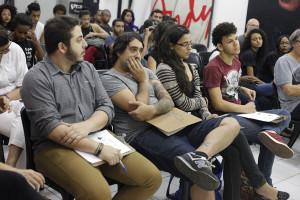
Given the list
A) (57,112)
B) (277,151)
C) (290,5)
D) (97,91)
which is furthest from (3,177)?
(290,5)

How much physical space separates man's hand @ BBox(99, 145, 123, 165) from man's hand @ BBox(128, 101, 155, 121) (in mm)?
331

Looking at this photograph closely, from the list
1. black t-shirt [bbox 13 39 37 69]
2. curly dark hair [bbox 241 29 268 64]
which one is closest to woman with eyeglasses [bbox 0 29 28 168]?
black t-shirt [bbox 13 39 37 69]

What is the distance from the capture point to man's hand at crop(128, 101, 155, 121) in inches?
77.7

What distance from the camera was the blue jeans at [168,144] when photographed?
1909 mm

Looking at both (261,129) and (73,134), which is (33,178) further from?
(261,129)

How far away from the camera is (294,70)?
10.8 ft

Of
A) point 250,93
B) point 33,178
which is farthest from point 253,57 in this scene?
point 33,178

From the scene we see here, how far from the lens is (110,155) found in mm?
1659

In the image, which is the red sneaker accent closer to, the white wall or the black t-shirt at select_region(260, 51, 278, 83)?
the black t-shirt at select_region(260, 51, 278, 83)

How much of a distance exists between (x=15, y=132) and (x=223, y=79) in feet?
5.00

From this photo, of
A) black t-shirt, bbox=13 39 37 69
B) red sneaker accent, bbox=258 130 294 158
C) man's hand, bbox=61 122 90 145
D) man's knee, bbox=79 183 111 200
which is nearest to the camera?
man's knee, bbox=79 183 111 200

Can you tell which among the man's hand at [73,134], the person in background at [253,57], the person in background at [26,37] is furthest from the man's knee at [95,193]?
the person in background at [253,57]

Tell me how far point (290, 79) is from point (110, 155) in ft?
7.16

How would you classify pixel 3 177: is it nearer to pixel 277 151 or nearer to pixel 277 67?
pixel 277 151
